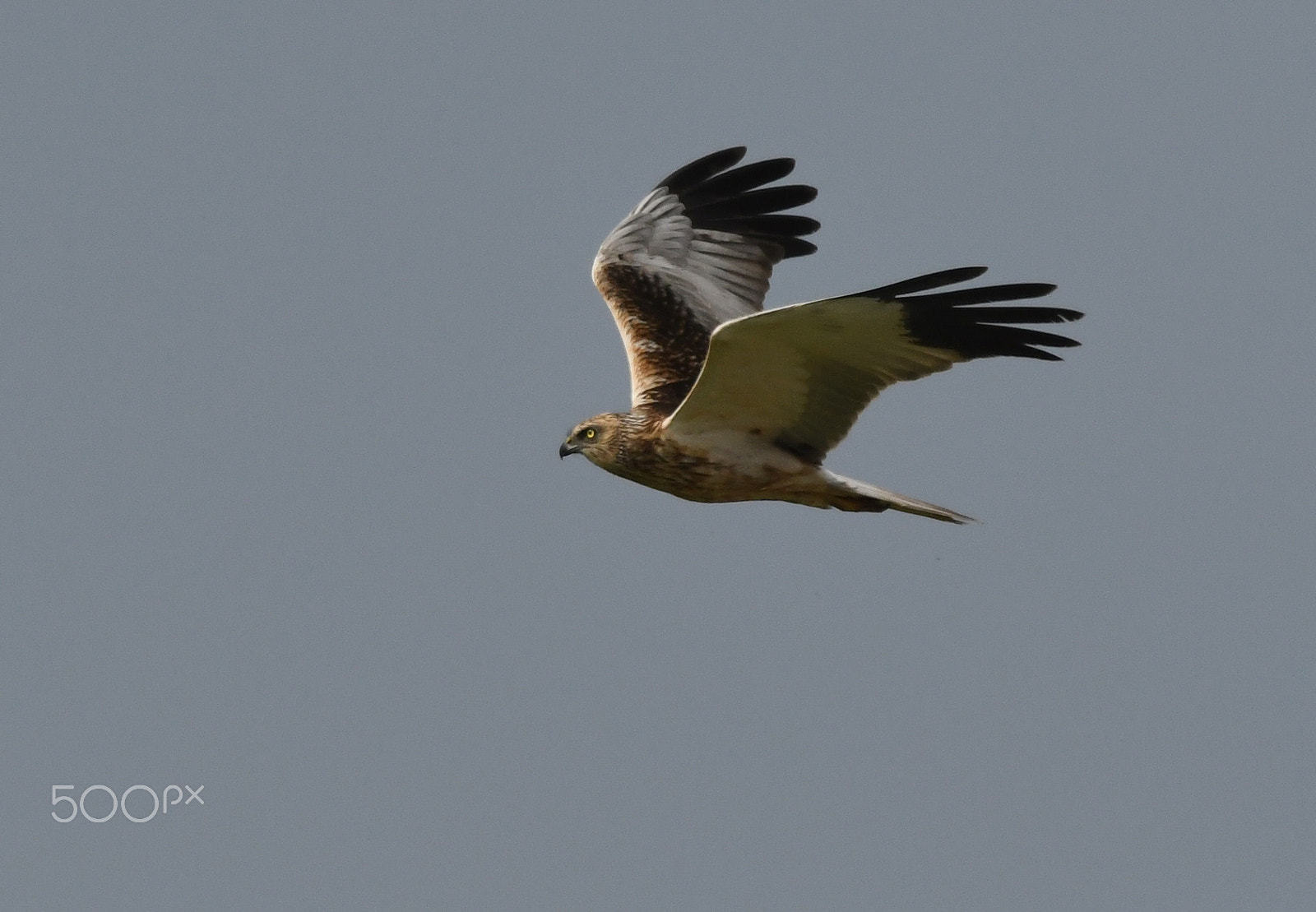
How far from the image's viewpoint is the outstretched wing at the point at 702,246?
12.0 meters

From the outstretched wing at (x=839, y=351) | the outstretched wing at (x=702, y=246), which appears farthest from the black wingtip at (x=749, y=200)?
the outstretched wing at (x=839, y=351)

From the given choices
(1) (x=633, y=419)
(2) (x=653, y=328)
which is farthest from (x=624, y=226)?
(1) (x=633, y=419)

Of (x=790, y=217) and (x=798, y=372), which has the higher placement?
(x=790, y=217)

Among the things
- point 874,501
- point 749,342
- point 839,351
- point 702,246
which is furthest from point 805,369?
point 702,246

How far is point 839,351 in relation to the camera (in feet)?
31.1

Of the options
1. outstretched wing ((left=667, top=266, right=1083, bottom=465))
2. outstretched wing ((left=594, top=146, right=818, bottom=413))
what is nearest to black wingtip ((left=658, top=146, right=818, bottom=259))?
outstretched wing ((left=594, top=146, right=818, bottom=413))

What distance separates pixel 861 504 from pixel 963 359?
1.39 metres

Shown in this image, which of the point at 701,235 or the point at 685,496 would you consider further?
the point at 701,235

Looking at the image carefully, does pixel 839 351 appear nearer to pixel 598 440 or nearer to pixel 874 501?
pixel 874 501

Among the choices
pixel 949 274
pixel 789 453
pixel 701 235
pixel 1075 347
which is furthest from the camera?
pixel 701 235

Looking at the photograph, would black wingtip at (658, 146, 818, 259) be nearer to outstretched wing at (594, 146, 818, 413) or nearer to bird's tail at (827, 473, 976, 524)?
outstretched wing at (594, 146, 818, 413)

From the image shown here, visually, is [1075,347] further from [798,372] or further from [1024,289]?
[798,372]

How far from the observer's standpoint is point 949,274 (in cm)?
832

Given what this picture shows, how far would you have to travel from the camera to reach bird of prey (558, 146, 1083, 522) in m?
9.03
